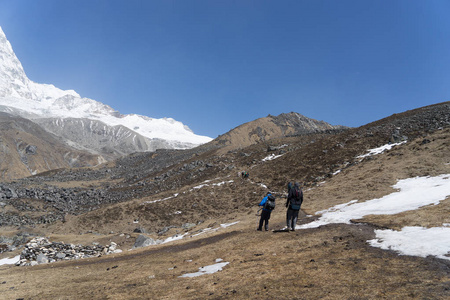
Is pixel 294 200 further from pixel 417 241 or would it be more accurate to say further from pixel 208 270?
pixel 208 270

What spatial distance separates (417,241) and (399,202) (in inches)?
313

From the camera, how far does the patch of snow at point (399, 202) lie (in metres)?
15.1

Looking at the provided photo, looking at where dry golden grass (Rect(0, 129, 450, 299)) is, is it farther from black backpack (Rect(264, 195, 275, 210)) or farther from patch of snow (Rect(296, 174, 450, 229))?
black backpack (Rect(264, 195, 275, 210))

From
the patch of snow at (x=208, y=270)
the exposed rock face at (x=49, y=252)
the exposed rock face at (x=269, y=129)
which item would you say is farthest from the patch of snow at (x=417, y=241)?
the exposed rock face at (x=269, y=129)

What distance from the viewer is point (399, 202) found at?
16.3 meters

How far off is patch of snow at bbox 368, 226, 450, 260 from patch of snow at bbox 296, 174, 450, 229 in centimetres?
376

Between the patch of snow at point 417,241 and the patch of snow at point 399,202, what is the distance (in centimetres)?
376

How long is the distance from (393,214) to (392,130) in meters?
32.3

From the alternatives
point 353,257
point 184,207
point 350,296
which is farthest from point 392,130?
point 350,296

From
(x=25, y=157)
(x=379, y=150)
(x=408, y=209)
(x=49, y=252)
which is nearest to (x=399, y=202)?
(x=408, y=209)

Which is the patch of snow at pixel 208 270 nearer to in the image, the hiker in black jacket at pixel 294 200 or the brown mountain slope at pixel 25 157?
the hiker in black jacket at pixel 294 200

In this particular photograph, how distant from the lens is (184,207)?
39344mm

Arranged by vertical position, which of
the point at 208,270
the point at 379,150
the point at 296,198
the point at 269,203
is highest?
the point at 379,150

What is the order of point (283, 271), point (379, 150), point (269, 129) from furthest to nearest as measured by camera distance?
point (269, 129), point (379, 150), point (283, 271)
